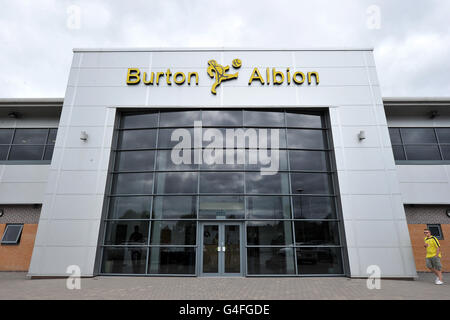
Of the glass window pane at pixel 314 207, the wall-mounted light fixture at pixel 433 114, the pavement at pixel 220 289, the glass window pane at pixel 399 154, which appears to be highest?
the wall-mounted light fixture at pixel 433 114

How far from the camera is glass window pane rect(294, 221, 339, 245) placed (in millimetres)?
9445

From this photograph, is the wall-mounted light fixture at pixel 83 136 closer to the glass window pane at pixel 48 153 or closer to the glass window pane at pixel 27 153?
the glass window pane at pixel 48 153

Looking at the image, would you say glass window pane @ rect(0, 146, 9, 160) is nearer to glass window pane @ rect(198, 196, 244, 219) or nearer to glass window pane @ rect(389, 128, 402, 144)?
glass window pane @ rect(198, 196, 244, 219)

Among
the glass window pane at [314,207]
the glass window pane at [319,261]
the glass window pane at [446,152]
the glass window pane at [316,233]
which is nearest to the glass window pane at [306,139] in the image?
the glass window pane at [314,207]

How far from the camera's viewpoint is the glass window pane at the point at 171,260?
9219mm

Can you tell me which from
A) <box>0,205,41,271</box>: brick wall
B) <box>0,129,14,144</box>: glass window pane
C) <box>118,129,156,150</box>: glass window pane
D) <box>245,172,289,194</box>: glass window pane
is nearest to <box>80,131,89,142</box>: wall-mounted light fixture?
<box>118,129,156,150</box>: glass window pane

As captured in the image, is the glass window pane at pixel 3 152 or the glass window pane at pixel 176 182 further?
the glass window pane at pixel 3 152

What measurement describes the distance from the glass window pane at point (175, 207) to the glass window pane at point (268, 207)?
226 centimetres

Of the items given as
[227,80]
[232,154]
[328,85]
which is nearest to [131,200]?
[232,154]

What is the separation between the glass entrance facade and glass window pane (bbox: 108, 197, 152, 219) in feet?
0.13

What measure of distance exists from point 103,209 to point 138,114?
4.38m

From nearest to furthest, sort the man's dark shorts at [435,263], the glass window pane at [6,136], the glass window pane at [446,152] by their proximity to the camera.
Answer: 1. the man's dark shorts at [435,263]
2. the glass window pane at [446,152]
3. the glass window pane at [6,136]

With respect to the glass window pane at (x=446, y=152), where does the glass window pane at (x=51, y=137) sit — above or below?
above
